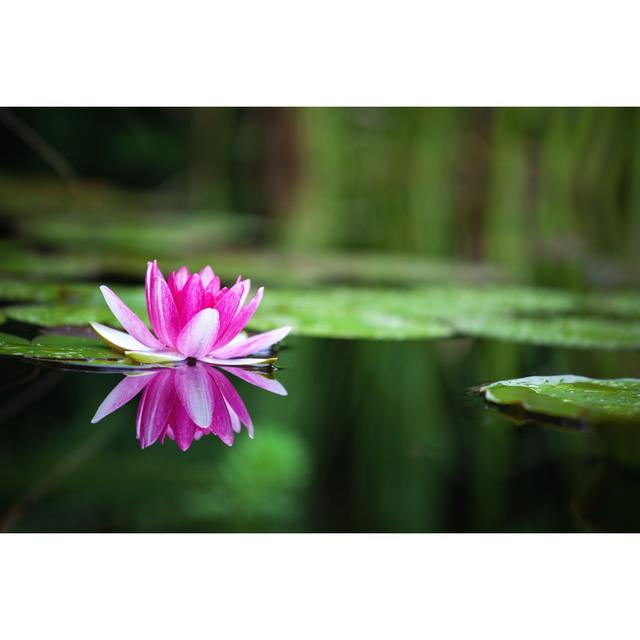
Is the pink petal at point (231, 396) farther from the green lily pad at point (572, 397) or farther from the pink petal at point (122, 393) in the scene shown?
the green lily pad at point (572, 397)

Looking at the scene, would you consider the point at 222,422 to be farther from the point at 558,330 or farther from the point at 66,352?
the point at 558,330

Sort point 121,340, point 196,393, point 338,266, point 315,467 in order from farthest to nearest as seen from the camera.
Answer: point 338,266
point 121,340
point 196,393
point 315,467

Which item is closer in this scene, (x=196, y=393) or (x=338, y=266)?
(x=196, y=393)

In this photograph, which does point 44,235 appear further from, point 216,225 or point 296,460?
point 296,460

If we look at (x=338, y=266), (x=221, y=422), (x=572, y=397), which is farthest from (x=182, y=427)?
(x=338, y=266)

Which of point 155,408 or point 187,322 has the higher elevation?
point 187,322

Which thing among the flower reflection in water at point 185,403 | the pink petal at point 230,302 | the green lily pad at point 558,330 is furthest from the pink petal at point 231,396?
the green lily pad at point 558,330
